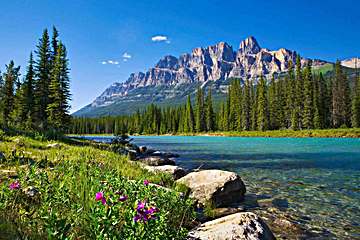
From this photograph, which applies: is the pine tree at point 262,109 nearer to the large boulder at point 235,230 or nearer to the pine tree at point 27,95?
the pine tree at point 27,95

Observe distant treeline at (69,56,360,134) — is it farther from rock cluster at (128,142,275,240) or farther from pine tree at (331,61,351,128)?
rock cluster at (128,142,275,240)

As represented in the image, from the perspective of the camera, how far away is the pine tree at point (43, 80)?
132 feet

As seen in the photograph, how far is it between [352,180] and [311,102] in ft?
220

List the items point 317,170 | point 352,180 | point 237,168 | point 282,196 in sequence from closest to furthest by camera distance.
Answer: point 282,196
point 352,180
point 317,170
point 237,168

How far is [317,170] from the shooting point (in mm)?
16734

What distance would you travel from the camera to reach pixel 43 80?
4044 centimetres

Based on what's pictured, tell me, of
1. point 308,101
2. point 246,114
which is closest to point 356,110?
point 308,101

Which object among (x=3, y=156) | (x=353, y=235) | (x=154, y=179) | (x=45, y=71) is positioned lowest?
(x=353, y=235)

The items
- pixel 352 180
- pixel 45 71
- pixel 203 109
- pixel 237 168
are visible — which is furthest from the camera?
pixel 203 109

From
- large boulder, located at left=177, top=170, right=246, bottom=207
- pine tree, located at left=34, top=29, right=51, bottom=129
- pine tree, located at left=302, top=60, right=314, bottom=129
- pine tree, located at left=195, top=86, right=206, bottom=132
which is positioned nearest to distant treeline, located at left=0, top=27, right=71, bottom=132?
pine tree, located at left=34, top=29, right=51, bottom=129

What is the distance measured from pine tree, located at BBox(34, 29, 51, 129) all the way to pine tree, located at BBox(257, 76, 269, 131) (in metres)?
61.8

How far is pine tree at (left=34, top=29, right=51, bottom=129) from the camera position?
40344 mm

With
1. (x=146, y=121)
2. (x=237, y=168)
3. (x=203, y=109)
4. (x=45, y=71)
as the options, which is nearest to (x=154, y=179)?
(x=237, y=168)

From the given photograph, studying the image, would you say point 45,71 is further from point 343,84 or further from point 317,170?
point 343,84
